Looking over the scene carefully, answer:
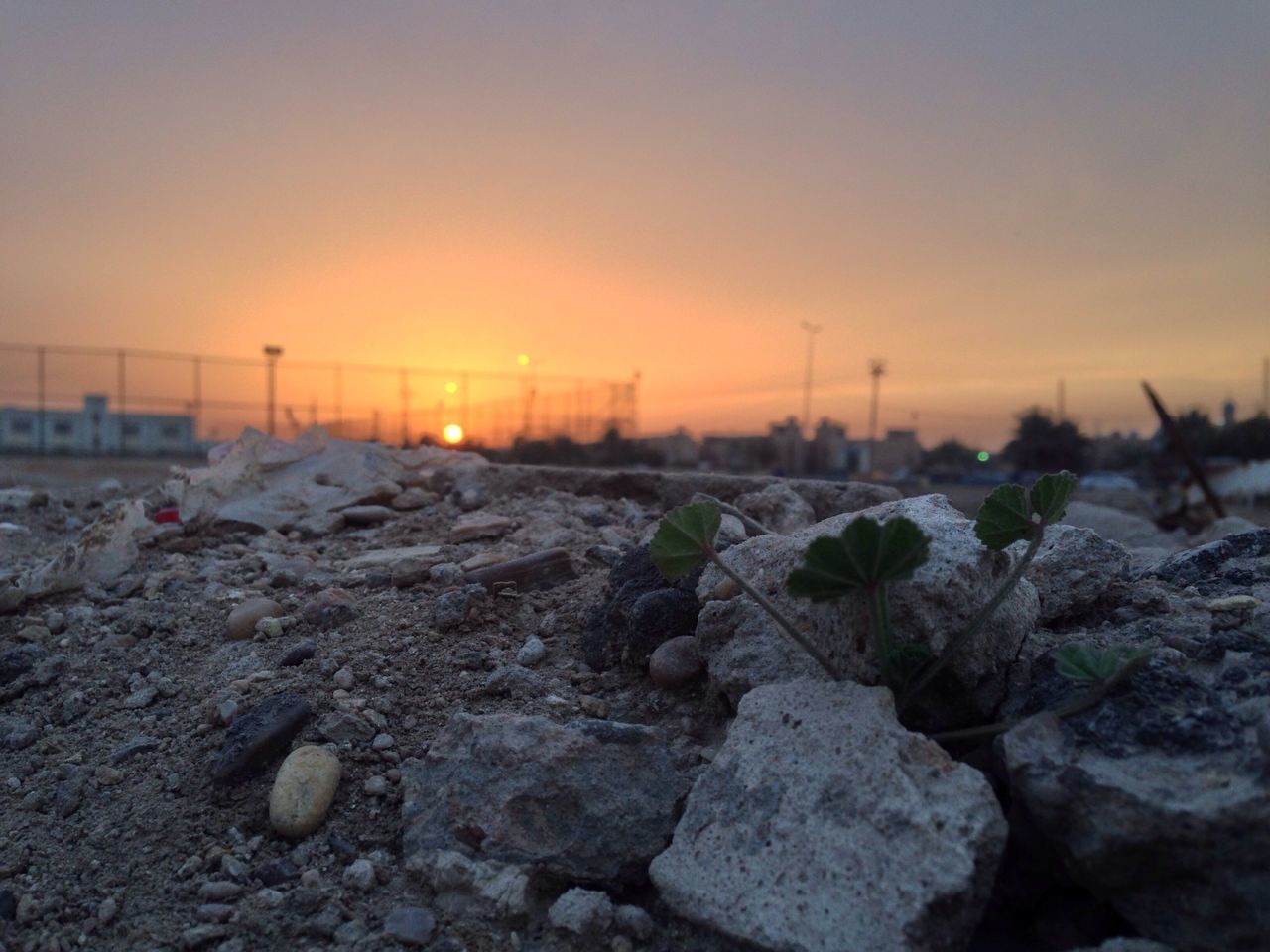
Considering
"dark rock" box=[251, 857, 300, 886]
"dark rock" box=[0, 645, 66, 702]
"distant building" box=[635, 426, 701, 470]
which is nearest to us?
"dark rock" box=[251, 857, 300, 886]

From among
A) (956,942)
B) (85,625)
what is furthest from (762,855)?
(85,625)

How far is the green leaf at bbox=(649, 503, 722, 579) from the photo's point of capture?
226cm

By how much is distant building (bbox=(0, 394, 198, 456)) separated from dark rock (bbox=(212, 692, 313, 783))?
22.3 meters

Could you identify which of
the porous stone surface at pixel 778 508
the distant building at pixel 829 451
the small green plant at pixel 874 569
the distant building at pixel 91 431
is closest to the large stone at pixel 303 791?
the small green plant at pixel 874 569

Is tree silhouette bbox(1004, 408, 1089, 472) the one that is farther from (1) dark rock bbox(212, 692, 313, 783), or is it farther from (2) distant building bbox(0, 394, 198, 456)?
(1) dark rock bbox(212, 692, 313, 783)

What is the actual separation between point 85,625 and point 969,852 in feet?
10.3

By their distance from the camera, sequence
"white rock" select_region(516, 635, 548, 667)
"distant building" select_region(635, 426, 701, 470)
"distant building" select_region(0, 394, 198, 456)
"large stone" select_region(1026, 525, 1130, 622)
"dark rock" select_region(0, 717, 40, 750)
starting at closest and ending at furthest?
"large stone" select_region(1026, 525, 1130, 622), "dark rock" select_region(0, 717, 40, 750), "white rock" select_region(516, 635, 548, 667), "distant building" select_region(0, 394, 198, 456), "distant building" select_region(635, 426, 701, 470)

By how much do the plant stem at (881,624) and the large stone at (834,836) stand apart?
5 cm

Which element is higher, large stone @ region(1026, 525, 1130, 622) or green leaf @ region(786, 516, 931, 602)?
green leaf @ region(786, 516, 931, 602)

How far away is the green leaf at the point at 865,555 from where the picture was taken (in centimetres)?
193

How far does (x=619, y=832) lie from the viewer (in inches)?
83.0

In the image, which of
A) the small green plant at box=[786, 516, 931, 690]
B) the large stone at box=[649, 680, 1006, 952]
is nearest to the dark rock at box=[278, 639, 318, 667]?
the large stone at box=[649, 680, 1006, 952]

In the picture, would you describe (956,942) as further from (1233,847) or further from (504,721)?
(504,721)

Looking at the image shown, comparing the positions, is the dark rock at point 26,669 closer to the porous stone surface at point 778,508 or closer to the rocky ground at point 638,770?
the rocky ground at point 638,770
